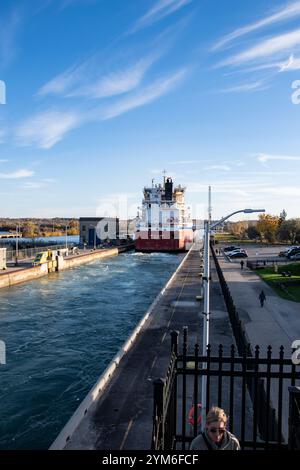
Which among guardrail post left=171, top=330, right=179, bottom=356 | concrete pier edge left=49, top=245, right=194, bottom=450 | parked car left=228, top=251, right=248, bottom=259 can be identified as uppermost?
guardrail post left=171, top=330, right=179, bottom=356

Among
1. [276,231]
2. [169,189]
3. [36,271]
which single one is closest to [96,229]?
[169,189]

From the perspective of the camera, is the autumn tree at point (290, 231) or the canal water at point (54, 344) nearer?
the canal water at point (54, 344)

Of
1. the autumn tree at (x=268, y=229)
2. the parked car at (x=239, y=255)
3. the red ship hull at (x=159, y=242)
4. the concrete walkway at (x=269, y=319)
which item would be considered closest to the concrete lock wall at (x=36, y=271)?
the red ship hull at (x=159, y=242)

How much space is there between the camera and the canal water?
11.6 metres

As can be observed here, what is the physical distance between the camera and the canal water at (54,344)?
11.6m

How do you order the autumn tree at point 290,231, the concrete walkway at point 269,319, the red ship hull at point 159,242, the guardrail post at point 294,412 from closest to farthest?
the guardrail post at point 294,412 → the concrete walkway at point 269,319 → the autumn tree at point 290,231 → the red ship hull at point 159,242

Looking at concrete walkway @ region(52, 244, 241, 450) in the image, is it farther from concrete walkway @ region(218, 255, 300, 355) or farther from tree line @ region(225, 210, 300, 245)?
tree line @ region(225, 210, 300, 245)

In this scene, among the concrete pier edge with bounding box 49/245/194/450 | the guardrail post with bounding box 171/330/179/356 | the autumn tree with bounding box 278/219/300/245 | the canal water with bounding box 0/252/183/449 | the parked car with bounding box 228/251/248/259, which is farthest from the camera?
the autumn tree with bounding box 278/219/300/245

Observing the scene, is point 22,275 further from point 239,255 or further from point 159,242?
point 159,242

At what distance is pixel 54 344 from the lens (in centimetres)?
1841

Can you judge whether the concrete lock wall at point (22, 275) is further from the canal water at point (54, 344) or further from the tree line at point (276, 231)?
the tree line at point (276, 231)

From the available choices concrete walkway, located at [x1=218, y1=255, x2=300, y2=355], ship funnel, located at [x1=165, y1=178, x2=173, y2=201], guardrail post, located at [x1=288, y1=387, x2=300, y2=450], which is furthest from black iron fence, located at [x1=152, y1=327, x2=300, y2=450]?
ship funnel, located at [x1=165, y1=178, x2=173, y2=201]
